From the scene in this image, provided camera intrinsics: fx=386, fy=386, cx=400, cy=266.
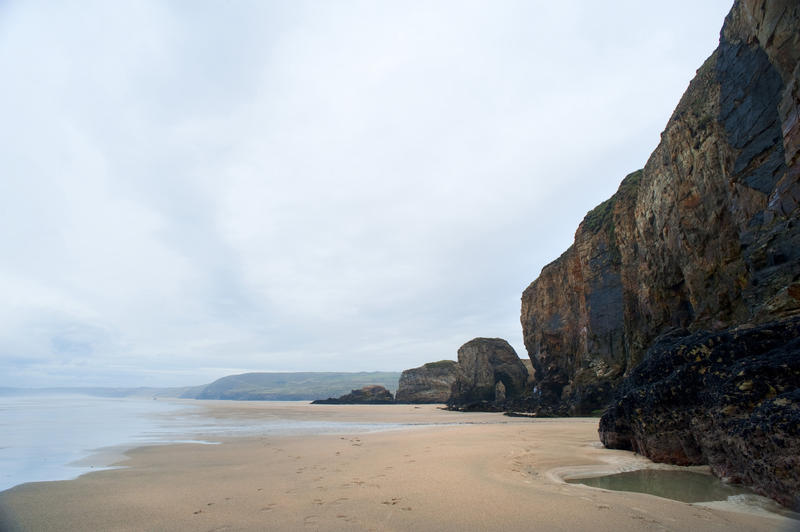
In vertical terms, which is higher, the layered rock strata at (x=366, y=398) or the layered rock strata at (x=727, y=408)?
the layered rock strata at (x=727, y=408)

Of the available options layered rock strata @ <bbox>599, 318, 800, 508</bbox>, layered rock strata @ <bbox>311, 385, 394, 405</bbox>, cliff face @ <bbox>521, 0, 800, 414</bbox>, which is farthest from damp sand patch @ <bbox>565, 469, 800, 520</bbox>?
Result: layered rock strata @ <bbox>311, 385, 394, 405</bbox>

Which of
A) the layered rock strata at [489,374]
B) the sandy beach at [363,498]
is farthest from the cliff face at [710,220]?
the layered rock strata at [489,374]

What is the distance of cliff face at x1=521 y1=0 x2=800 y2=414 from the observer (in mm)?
9641

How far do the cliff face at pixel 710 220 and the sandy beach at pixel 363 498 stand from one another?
604 centimetres

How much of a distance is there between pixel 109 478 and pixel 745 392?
9426 mm

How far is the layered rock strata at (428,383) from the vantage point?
2785 inches

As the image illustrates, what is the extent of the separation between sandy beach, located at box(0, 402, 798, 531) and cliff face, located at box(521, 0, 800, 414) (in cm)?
604

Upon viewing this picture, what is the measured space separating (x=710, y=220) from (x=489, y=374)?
40316 mm

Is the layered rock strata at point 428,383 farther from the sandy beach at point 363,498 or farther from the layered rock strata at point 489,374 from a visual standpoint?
the sandy beach at point 363,498

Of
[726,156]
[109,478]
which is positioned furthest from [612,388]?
[109,478]

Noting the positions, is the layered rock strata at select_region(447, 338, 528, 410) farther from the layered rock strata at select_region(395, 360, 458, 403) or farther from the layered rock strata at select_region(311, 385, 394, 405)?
the layered rock strata at select_region(311, 385, 394, 405)

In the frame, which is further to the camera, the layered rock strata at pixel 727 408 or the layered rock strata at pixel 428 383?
the layered rock strata at pixel 428 383

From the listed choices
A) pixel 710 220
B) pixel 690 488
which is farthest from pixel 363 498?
pixel 710 220

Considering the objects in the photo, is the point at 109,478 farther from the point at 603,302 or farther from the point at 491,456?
the point at 603,302
